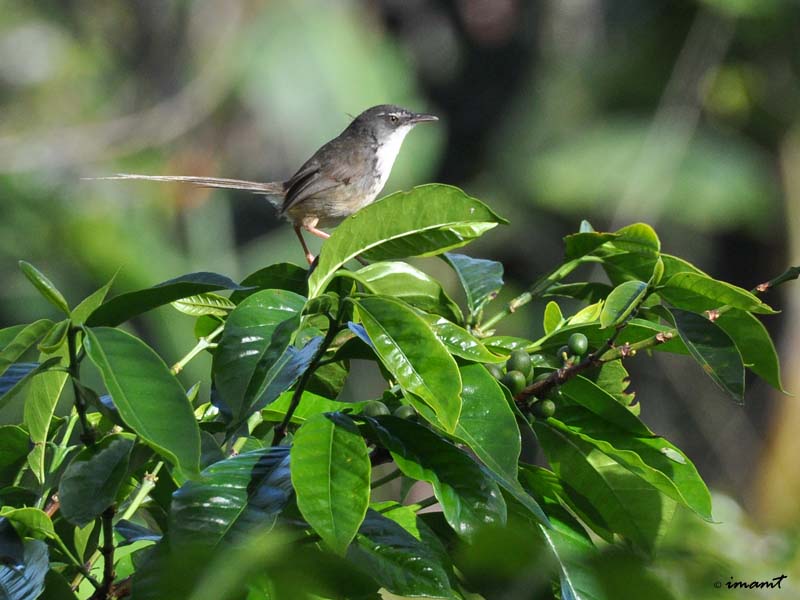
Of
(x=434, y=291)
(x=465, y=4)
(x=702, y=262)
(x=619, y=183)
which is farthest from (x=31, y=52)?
(x=434, y=291)

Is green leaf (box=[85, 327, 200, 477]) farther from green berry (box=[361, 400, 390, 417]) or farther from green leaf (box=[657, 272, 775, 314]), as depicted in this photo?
green leaf (box=[657, 272, 775, 314])

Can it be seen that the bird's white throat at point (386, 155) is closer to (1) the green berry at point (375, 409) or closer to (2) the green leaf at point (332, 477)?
(1) the green berry at point (375, 409)

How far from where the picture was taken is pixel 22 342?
1.17 metres

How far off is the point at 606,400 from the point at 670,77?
934cm

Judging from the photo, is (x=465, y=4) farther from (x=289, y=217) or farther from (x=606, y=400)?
(x=606, y=400)

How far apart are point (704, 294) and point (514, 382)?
0.29m

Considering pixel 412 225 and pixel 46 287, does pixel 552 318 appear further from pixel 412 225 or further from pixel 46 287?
pixel 46 287

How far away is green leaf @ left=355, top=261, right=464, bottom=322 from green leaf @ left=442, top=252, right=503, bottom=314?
0.27 feet

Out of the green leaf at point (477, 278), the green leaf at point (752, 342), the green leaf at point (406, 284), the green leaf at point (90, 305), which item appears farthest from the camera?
the green leaf at point (477, 278)

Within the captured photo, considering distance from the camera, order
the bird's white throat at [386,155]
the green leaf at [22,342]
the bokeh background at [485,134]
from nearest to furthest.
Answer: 1. the green leaf at [22,342]
2. the bird's white throat at [386,155]
3. the bokeh background at [485,134]

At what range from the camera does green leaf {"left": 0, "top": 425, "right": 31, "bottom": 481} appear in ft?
4.73

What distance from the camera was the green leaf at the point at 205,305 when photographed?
1.62 m

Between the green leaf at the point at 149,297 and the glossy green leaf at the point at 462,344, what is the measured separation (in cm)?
28

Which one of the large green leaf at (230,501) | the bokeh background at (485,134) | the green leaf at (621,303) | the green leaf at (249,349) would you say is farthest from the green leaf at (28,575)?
the bokeh background at (485,134)
